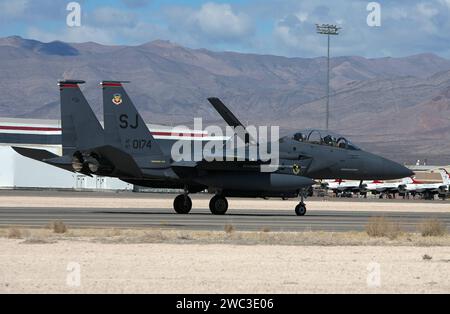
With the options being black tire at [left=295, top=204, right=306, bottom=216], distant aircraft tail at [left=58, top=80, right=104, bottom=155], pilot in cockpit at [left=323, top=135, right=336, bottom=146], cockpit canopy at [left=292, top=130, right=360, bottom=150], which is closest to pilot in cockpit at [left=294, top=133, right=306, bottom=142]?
cockpit canopy at [left=292, top=130, right=360, bottom=150]

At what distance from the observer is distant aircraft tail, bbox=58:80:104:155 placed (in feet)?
121

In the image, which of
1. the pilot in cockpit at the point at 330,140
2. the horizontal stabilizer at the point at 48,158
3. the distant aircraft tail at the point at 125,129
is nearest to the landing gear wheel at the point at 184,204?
the distant aircraft tail at the point at 125,129

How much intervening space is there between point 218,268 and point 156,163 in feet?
65.2

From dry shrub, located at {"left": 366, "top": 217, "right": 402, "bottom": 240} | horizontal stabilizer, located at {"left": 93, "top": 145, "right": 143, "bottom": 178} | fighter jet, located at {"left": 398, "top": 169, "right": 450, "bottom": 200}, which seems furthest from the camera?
fighter jet, located at {"left": 398, "top": 169, "right": 450, "bottom": 200}

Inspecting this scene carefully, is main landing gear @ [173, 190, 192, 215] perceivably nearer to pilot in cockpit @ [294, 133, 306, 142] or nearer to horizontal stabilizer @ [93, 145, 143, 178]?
horizontal stabilizer @ [93, 145, 143, 178]

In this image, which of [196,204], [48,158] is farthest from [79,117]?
[196,204]

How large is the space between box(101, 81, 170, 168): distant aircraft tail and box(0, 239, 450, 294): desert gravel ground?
1491 centimetres

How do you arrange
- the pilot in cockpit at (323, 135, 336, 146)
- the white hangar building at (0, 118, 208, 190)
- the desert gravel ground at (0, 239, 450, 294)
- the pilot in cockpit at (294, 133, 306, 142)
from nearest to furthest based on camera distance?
1. the desert gravel ground at (0, 239, 450, 294)
2. the pilot in cockpit at (294, 133, 306, 142)
3. the pilot in cockpit at (323, 135, 336, 146)
4. the white hangar building at (0, 118, 208, 190)

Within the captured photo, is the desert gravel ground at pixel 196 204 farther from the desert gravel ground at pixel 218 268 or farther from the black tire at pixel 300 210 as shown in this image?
the desert gravel ground at pixel 218 268

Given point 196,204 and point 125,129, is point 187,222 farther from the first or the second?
point 196,204

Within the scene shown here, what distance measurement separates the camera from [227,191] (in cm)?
3759

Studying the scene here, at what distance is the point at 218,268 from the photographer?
17156 millimetres
